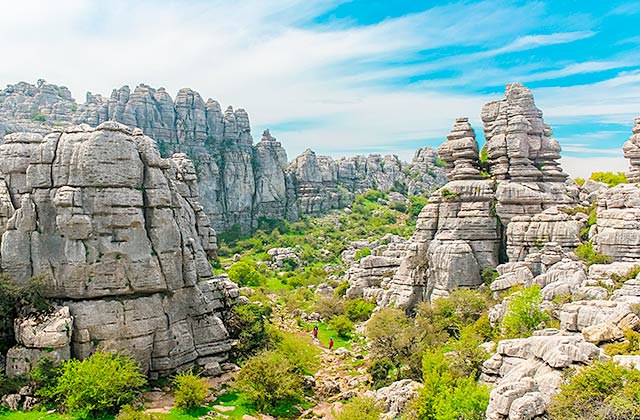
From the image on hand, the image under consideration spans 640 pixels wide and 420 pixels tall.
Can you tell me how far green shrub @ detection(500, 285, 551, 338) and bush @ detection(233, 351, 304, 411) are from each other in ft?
39.2

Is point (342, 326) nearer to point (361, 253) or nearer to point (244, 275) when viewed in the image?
point (244, 275)

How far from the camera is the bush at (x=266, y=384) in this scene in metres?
28.0

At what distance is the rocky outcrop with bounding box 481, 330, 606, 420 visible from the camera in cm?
1730

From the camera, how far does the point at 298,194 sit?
10969 centimetres

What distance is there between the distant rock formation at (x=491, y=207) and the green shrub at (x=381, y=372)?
32.1 feet

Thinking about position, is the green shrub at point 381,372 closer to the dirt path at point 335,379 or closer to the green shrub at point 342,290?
the dirt path at point 335,379

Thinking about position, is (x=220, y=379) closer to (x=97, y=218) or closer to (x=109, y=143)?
(x=97, y=218)

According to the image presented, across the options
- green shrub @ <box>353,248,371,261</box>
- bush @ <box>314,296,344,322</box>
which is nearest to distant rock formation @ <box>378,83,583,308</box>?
bush @ <box>314,296,344,322</box>

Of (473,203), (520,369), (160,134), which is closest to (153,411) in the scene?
(520,369)

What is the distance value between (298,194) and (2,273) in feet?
273

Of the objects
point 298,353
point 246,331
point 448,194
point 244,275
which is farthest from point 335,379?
point 244,275

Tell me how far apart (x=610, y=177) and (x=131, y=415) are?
5319 centimetres

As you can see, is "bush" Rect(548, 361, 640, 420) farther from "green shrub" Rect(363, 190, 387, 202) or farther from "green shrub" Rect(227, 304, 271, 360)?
"green shrub" Rect(363, 190, 387, 202)

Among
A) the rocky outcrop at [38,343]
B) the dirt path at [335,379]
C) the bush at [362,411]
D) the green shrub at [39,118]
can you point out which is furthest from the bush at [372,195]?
the rocky outcrop at [38,343]
